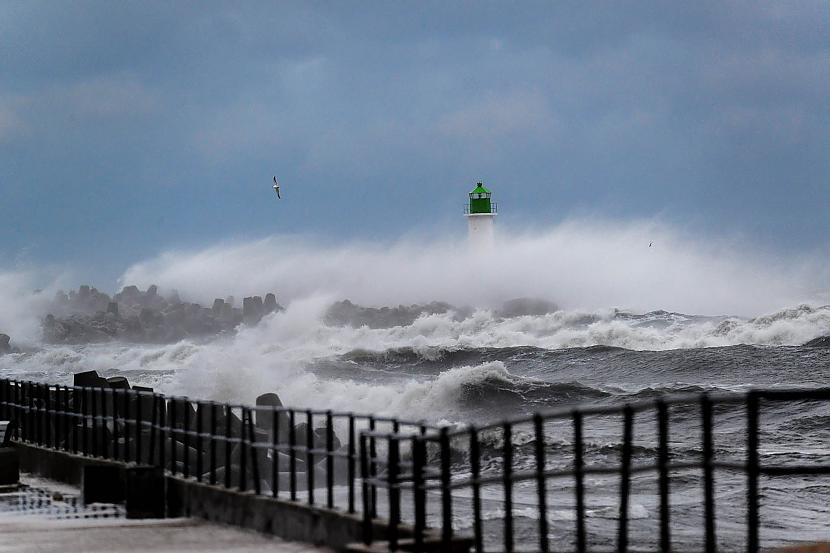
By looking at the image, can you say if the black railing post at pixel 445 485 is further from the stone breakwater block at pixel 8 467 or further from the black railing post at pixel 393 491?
the stone breakwater block at pixel 8 467

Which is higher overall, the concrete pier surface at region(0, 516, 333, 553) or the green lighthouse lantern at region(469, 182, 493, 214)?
the green lighthouse lantern at region(469, 182, 493, 214)

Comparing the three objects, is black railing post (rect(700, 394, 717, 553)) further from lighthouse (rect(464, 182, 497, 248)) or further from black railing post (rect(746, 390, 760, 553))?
lighthouse (rect(464, 182, 497, 248))

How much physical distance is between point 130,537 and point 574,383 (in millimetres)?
33437

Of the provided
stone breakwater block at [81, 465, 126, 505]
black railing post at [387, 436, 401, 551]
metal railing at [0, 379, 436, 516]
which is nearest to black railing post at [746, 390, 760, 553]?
black railing post at [387, 436, 401, 551]

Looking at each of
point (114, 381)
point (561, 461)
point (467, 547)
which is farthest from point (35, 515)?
point (561, 461)

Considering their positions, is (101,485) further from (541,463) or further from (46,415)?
(541,463)

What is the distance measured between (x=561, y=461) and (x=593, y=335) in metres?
45.2

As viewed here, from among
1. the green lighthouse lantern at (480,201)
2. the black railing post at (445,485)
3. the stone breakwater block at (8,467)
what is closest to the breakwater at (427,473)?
the black railing post at (445,485)

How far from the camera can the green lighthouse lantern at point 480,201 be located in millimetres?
86562

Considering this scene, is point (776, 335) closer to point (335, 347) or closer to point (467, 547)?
point (335, 347)

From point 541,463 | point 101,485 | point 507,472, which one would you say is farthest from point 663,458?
point 101,485

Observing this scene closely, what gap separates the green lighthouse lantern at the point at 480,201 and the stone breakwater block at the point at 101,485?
240ft

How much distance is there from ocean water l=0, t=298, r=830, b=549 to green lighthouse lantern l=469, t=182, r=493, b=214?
23.1 feet

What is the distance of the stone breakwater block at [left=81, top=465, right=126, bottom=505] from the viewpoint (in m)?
13.6
